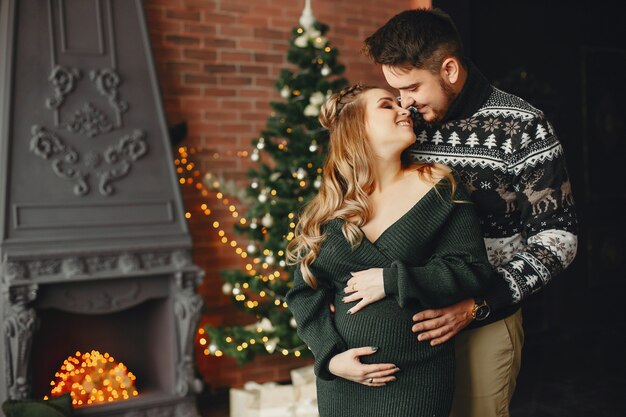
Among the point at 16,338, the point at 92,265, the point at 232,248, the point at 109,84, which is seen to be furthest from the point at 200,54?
the point at 16,338

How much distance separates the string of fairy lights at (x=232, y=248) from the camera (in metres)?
3.72

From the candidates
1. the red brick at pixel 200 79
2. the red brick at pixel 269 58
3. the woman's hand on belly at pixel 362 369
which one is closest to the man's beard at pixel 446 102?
the woman's hand on belly at pixel 362 369

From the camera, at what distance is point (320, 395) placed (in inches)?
66.9

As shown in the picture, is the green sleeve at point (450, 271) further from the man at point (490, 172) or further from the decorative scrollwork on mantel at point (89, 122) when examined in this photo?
the decorative scrollwork on mantel at point (89, 122)

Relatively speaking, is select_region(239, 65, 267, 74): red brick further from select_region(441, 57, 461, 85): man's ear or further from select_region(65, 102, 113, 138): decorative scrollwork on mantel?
select_region(441, 57, 461, 85): man's ear

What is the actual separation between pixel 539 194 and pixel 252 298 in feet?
9.35

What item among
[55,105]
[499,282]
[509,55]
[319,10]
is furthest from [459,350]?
[509,55]

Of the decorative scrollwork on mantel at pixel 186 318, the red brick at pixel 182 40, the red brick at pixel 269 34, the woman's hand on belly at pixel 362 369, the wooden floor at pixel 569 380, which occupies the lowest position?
the wooden floor at pixel 569 380

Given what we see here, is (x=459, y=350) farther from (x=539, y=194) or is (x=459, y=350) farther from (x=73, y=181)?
(x=73, y=181)

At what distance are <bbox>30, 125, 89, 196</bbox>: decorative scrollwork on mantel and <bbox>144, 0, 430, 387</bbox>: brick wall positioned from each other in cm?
79

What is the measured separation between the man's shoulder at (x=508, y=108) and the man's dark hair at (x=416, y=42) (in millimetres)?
149

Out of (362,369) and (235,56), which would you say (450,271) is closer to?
(362,369)

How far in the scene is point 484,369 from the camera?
172cm

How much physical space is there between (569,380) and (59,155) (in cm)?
343
